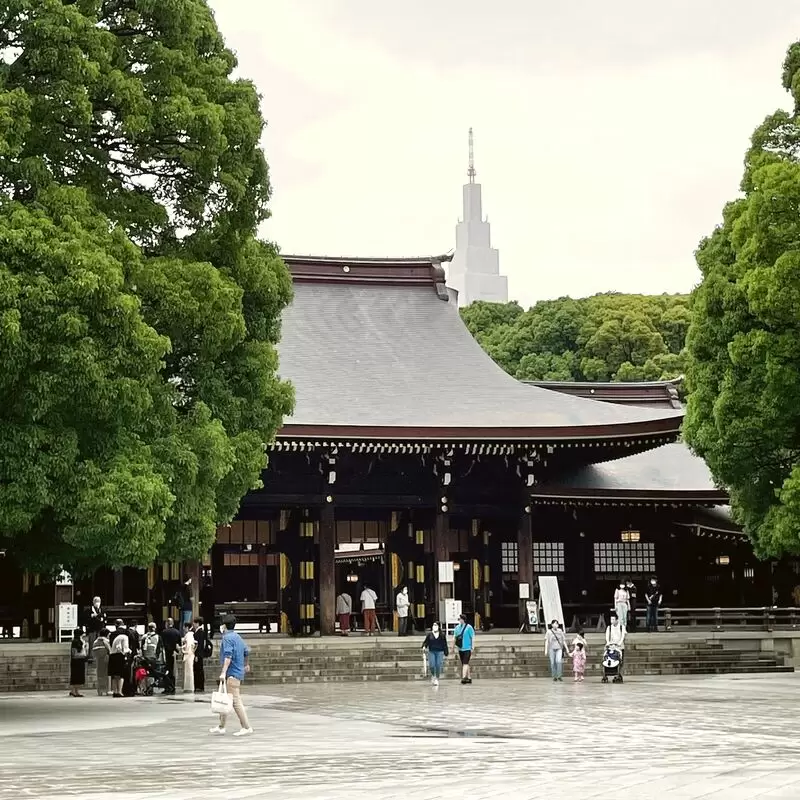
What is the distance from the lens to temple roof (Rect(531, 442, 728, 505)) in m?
36.8

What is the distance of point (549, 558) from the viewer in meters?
38.3

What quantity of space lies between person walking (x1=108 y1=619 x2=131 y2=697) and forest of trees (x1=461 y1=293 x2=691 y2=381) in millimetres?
44832

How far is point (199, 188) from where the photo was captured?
22031 millimetres

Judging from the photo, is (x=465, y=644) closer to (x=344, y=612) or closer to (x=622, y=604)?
(x=622, y=604)

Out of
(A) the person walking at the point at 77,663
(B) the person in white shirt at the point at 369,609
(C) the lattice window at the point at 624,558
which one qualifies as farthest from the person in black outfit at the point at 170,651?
(C) the lattice window at the point at 624,558

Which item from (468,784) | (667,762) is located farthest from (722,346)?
A: (468,784)

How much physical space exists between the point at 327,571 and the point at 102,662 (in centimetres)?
842

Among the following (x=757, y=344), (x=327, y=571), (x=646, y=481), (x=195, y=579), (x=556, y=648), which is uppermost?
(x=757, y=344)

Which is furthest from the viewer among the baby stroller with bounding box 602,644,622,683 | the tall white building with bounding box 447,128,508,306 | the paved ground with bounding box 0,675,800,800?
the tall white building with bounding box 447,128,508,306

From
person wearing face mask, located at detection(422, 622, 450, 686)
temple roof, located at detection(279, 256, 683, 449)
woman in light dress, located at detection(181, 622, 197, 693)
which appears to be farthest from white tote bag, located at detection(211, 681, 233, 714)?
temple roof, located at detection(279, 256, 683, 449)

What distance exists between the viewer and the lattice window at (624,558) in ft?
126

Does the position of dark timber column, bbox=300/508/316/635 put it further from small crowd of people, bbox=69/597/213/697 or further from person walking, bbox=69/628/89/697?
person walking, bbox=69/628/89/697

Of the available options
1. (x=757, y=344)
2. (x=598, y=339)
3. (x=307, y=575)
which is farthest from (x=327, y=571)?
(x=598, y=339)

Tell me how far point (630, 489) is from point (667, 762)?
24082 mm
